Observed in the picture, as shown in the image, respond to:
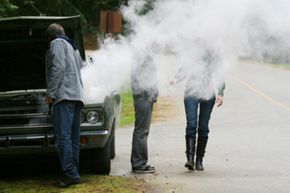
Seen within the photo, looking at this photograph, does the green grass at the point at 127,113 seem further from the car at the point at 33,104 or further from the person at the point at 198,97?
the person at the point at 198,97

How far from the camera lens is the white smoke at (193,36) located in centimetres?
786

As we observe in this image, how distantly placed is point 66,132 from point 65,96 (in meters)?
0.40

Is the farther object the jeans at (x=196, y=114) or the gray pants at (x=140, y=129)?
the jeans at (x=196, y=114)

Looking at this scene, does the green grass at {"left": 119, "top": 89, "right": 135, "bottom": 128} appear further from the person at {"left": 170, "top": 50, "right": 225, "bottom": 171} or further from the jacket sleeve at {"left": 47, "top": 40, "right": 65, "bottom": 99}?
the jacket sleeve at {"left": 47, "top": 40, "right": 65, "bottom": 99}

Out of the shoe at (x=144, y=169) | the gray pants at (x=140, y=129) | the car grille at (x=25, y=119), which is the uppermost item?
the car grille at (x=25, y=119)

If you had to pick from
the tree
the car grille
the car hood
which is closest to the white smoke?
the car hood

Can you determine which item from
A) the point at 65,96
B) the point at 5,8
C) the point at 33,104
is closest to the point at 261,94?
the point at 5,8

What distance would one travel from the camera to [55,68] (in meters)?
6.99

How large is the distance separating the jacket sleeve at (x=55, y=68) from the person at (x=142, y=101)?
130 cm

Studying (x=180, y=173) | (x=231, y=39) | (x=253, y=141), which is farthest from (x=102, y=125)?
(x=253, y=141)

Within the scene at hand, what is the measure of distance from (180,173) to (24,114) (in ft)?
7.30

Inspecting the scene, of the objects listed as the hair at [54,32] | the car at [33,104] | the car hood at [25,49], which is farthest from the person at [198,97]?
the hair at [54,32]

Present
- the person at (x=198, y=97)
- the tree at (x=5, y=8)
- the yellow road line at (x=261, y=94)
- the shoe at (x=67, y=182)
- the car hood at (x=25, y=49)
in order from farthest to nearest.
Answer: the yellow road line at (x=261, y=94)
the tree at (x=5, y=8)
the person at (x=198, y=97)
the car hood at (x=25, y=49)
the shoe at (x=67, y=182)

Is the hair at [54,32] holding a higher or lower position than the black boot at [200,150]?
higher
